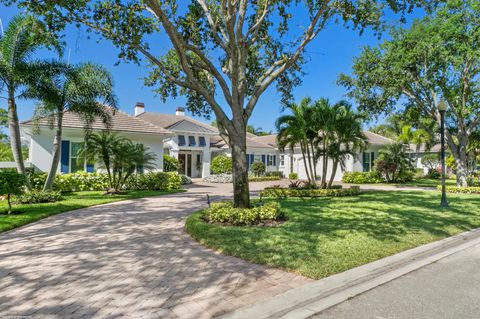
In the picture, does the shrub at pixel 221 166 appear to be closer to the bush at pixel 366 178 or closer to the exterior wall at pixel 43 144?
the bush at pixel 366 178

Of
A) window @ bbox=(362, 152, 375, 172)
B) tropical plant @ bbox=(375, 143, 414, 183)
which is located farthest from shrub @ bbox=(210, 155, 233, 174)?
tropical plant @ bbox=(375, 143, 414, 183)

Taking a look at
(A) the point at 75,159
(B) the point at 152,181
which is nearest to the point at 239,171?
(B) the point at 152,181

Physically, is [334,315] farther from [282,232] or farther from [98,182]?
[98,182]

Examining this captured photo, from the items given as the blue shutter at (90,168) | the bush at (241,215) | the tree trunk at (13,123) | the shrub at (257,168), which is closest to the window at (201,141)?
the shrub at (257,168)

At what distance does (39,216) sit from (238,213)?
6309mm

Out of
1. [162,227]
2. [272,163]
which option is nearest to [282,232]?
[162,227]

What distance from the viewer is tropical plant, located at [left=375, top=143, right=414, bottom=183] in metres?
26.3

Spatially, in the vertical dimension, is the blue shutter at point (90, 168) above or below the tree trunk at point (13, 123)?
below

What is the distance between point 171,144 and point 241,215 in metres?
22.3

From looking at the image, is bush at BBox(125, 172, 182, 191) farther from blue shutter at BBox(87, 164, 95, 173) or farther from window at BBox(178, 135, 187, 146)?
window at BBox(178, 135, 187, 146)

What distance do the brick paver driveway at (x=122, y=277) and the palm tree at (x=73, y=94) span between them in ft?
23.9

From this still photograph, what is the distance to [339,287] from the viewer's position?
455 centimetres

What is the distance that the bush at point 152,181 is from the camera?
19.2 m

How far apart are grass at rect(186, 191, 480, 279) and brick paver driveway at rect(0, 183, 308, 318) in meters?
0.41
